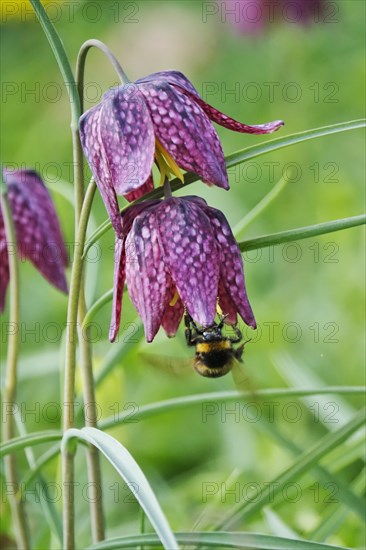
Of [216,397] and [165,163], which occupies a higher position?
[165,163]

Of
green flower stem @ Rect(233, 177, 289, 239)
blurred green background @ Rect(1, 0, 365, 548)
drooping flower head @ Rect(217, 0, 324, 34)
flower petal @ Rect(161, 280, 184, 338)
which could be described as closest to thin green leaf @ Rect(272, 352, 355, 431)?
blurred green background @ Rect(1, 0, 365, 548)

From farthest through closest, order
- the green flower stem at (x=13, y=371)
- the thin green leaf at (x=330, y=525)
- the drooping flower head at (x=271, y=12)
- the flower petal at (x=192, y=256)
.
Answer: the drooping flower head at (x=271, y=12) < the thin green leaf at (x=330, y=525) < the green flower stem at (x=13, y=371) < the flower petal at (x=192, y=256)

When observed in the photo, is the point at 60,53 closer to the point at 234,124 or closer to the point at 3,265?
the point at 234,124

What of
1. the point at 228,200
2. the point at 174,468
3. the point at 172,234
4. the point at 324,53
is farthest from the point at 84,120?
the point at 324,53

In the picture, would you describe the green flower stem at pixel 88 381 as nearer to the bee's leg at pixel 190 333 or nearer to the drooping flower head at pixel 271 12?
the bee's leg at pixel 190 333

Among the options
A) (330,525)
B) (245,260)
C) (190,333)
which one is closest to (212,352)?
(190,333)

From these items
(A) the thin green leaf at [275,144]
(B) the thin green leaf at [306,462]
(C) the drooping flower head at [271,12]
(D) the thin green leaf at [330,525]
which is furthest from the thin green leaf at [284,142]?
(C) the drooping flower head at [271,12]
